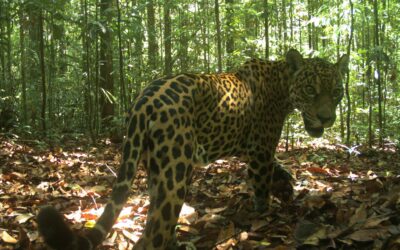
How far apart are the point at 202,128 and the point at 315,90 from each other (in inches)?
69.6

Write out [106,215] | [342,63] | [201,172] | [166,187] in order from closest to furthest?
[106,215], [166,187], [342,63], [201,172]

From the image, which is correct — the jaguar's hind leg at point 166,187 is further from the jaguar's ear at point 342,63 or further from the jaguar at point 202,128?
the jaguar's ear at point 342,63

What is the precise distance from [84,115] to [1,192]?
8504 mm

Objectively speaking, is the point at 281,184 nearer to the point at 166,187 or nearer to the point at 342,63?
the point at 342,63

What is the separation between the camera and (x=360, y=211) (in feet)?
13.6

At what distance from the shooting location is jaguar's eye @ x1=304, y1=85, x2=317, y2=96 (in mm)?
5114

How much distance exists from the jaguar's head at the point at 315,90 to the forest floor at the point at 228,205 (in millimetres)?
920

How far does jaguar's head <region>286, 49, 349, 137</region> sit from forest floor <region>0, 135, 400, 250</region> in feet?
3.02

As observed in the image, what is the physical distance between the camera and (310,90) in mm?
5137

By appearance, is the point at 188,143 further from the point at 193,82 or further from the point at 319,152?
the point at 319,152

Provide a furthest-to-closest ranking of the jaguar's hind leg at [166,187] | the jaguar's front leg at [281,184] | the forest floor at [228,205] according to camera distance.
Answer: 1. the jaguar's front leg at [281,184]
2. the forest floor at [228,205]
3. the jaguar's hind leg at [166,187]

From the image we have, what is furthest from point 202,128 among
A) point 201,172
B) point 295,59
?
point 201,172

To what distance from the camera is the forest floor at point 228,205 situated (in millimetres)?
3908

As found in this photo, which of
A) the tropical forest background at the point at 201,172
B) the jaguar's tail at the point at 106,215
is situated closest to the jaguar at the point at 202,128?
the jaguar's tail at the point at 106,215
